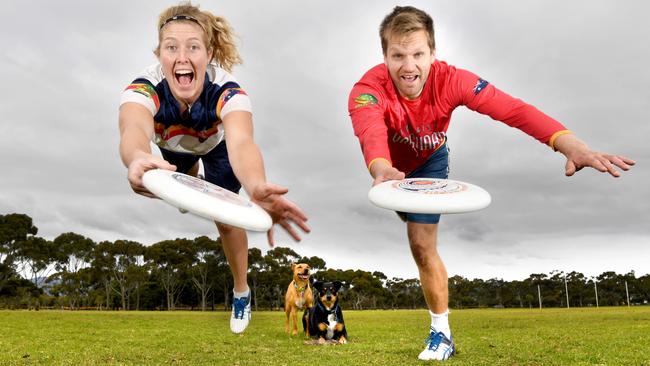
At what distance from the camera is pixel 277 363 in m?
8.85

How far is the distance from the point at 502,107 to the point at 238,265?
342 centimetres

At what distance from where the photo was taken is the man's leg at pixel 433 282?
A: 712 cm

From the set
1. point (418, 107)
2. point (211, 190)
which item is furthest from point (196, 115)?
point (418, 107)

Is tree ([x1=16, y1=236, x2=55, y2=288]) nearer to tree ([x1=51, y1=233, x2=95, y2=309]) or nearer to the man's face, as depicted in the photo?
tree ([x1=51, y1=233, x2=95, y2=309])

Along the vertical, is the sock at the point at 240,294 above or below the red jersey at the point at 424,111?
below

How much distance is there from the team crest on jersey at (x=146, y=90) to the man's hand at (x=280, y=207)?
170 cm

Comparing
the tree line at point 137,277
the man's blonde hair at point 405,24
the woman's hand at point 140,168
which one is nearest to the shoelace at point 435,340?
the man's blonde hair at point 405,24

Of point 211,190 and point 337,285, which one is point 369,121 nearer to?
point 211,190

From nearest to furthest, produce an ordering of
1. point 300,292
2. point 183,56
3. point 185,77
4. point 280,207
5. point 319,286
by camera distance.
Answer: point 280,207 → point 183,56 → point 185,77 → point 319,286 → point 300,292

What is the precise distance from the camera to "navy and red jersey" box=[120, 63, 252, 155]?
5.18 meters

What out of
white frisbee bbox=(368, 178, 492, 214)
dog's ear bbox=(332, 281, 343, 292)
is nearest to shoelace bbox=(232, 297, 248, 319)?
white frisbee bbox=(368, 178, 492, 214)

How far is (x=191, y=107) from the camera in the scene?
548 cm

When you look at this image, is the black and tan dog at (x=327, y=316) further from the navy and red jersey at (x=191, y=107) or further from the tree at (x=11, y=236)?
the tree at (x=11, y=236)

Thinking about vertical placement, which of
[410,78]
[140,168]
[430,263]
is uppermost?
[410,78]
